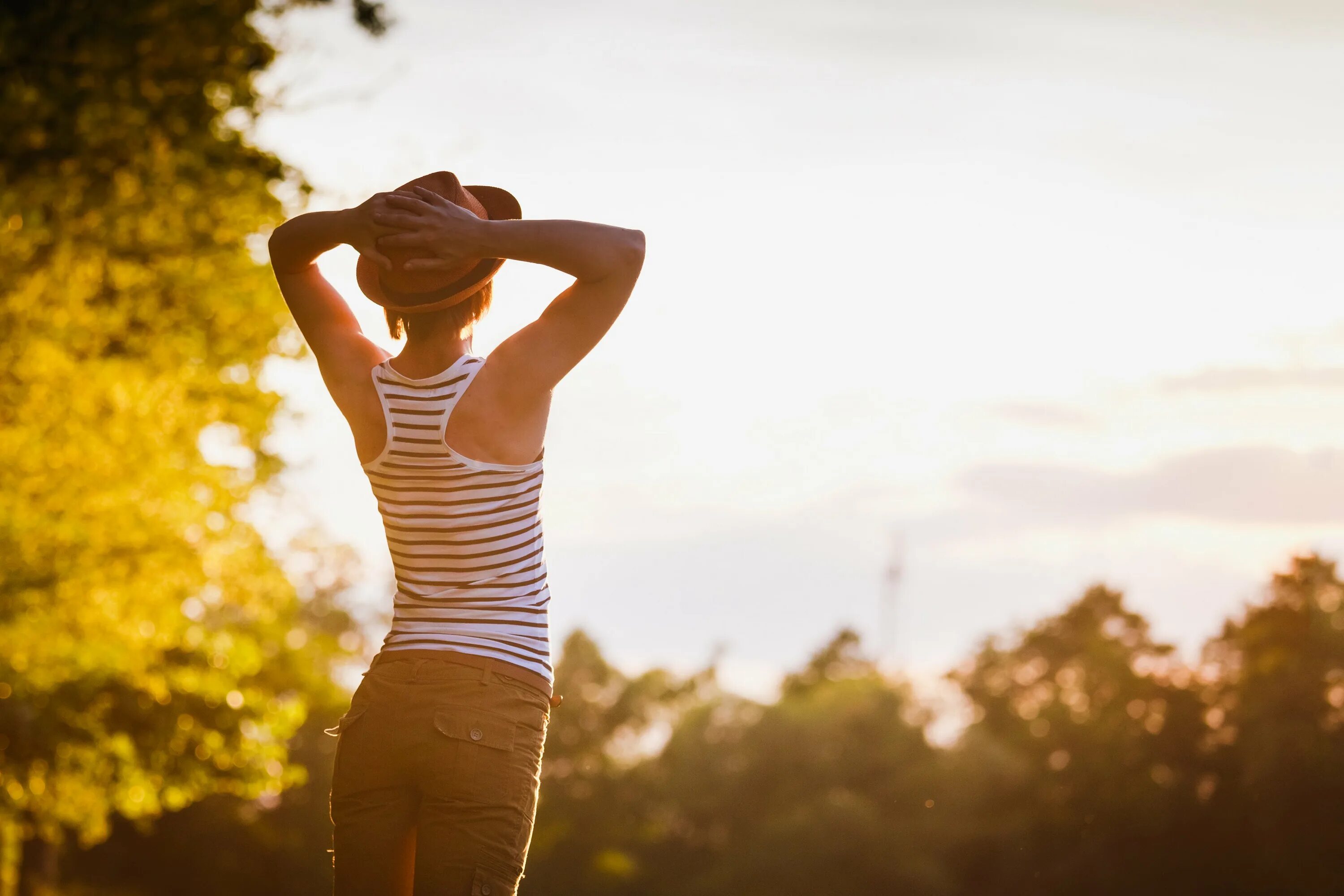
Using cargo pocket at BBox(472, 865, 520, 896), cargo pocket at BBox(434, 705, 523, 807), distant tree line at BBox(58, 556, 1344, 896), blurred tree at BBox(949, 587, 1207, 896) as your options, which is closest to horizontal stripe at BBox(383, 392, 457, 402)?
cargo pocket at BBox(434, 705, 523, 807)

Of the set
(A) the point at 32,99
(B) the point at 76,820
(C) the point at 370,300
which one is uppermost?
(A) the point at 32,99

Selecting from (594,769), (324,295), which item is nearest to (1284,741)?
(594,769)

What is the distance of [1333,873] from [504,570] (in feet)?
120

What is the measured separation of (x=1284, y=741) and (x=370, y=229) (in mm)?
37841

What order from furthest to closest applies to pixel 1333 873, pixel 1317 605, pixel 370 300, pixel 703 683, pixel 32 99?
pixel 703 683 < pixel 1317 605 < pixel 1333 873 < pixel 32 99 < pixel 370 300

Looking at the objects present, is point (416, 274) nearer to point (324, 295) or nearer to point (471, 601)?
point (324, 295)

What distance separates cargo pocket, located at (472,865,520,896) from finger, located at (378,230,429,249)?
134cm

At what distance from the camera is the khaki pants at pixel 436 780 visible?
9.65 feet

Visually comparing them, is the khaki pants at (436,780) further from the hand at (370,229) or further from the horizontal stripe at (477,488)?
the hand at (370,229)

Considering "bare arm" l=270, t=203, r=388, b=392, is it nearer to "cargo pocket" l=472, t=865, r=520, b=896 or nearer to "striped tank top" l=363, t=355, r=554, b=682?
"striped tank top" l=363, t=355, r=554, b=682

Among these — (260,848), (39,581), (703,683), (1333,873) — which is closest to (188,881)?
(260,848)

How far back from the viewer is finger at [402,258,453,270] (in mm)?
3078

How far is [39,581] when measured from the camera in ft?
40.0

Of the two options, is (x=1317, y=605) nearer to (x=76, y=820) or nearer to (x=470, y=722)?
(x=76, y=820)
